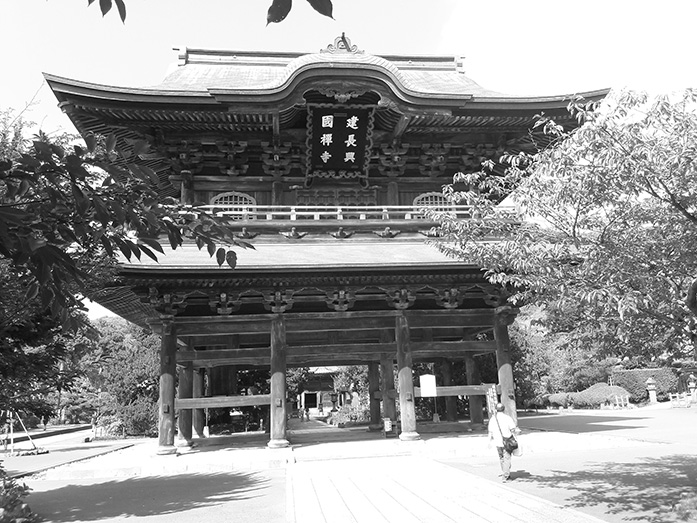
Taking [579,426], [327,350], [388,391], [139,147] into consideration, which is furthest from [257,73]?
[139,147]

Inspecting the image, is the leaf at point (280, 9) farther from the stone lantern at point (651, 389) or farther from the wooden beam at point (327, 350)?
the stone lantern at point (651, 389)

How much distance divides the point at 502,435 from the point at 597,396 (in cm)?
3004

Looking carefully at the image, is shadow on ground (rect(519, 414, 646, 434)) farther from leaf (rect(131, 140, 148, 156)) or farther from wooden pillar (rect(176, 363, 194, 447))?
leaf (rect(131, 140, 148, 156))

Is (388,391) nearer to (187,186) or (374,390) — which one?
(374,390)

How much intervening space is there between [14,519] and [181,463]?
15.3 ft

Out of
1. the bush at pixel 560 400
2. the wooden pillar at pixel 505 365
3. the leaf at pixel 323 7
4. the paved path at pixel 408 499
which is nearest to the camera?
the leaf at pixel 323 7

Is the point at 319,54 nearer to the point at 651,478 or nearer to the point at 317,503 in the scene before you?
the point at 317,503

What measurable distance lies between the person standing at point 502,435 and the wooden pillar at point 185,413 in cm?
915

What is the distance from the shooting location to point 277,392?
13203 mm

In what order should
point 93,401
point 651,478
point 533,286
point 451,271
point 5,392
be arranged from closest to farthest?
point 533,286, point 5,392, point 651,478, point 451,271, point 93,401

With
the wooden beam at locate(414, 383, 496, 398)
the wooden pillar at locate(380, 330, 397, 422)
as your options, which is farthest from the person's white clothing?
the wooden pillar at locate(380, 330, 397, 422)

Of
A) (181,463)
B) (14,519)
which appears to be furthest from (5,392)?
(181,463)

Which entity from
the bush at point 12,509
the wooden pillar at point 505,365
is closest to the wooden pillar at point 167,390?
the bush at point 12,509

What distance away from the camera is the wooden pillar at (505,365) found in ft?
45.0
